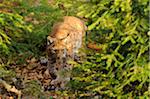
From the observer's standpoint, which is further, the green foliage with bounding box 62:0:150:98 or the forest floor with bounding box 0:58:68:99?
the forest floor with bounding box 0:58:68:99

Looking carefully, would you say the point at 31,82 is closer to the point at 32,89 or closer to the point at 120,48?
the point at 32,89

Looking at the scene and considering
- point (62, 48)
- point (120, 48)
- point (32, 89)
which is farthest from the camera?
point (62, 48)

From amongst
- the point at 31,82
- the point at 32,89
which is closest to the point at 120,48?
the point at 32,89

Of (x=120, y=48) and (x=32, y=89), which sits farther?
(x=32, y=89)

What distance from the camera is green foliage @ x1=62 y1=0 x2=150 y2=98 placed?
16.9ft

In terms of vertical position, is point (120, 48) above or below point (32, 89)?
above

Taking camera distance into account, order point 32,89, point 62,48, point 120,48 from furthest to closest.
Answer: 1. point 62,48
2. point 32,89
3. point 120,48

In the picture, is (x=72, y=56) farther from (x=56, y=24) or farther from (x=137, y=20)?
(x=137, y=20)

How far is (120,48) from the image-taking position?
5520 millimetres

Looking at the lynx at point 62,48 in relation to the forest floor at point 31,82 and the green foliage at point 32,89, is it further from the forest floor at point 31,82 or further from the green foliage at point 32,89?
the green foliage at point 32,89

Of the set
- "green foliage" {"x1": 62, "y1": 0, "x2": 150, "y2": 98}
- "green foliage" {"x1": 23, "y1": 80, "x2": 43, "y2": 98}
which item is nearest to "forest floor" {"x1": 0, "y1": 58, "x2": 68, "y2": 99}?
"green foliage" {"x1": 23, "y1": 80, "x2": 43, "y2": 98}

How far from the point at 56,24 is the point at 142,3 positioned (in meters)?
2.89

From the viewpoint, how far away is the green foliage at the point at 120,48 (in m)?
5.14

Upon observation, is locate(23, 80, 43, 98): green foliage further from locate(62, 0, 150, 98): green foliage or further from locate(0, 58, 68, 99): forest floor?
locate(62, 0, 150, 98): green foliage
